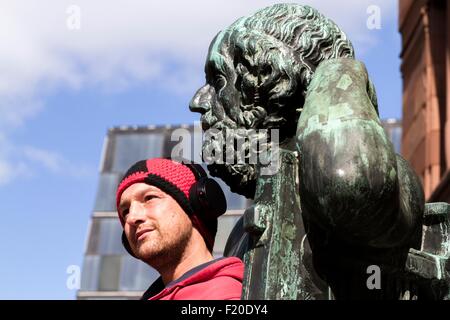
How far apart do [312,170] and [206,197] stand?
2.30ft

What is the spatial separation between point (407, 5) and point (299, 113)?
904 inches

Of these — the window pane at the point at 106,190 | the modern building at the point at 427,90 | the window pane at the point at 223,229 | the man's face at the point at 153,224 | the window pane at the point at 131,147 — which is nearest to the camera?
the man's face at the point at 153,224

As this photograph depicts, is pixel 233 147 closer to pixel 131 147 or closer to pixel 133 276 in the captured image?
pixel 133 276

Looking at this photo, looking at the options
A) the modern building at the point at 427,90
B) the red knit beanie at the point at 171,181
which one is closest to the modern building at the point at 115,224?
the modern building at the point at 427,90

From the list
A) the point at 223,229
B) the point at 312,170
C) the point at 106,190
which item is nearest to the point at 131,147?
the point at 106,190

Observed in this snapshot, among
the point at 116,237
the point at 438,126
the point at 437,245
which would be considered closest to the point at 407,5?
the point at 438,126

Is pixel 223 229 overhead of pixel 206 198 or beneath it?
overhead

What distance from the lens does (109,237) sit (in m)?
32.1

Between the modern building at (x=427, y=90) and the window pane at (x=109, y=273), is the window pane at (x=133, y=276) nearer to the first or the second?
the window pane at (x=109, y=273)

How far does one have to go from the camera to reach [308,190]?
9.04 feet

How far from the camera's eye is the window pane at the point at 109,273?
102 feet

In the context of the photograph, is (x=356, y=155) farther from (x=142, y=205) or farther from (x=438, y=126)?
(x=438, y=126)

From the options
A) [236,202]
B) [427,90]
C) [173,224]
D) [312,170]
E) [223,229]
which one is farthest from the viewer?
[236,202]

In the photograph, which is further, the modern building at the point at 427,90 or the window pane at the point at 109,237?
the window pane at the point at 109,237
